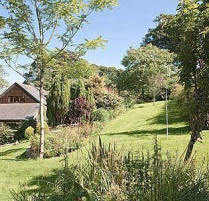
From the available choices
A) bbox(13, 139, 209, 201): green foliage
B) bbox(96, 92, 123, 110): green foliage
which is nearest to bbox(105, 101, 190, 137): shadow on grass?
bbox(96, 92, 123, 110): green foliage

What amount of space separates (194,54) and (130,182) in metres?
3.11

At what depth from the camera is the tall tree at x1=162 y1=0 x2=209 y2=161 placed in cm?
496

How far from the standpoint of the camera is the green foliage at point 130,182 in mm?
3059

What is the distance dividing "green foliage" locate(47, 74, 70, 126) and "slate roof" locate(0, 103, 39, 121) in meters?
5.00

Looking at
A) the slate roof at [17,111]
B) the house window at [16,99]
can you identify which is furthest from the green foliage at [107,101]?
the house window at [16,99]

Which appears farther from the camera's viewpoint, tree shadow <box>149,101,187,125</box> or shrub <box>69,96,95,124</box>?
shrub <box>69,96,95,124</box>

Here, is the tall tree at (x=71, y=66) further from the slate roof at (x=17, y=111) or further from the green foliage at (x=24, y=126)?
the slate roof at (x=17, y=111)

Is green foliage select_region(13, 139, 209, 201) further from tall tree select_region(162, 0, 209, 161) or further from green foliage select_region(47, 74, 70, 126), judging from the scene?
green foliage select_region(47, 74, 70, 126)

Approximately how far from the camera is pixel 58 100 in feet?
61.9

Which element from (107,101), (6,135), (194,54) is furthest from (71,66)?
(6,135)

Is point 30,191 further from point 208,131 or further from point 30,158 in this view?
point 208,131

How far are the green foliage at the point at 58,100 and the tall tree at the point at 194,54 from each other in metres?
14.1

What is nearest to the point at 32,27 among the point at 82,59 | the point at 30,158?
the point at 82,59

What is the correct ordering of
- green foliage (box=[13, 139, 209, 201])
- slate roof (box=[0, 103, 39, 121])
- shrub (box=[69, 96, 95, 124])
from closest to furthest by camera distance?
green foliage (box=[13, 139, 209, 201]) < shrub (box=[69, 96, 95, 124]) < slate roof (box=[0, 103, 39, 121])
